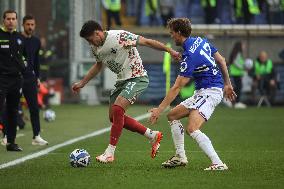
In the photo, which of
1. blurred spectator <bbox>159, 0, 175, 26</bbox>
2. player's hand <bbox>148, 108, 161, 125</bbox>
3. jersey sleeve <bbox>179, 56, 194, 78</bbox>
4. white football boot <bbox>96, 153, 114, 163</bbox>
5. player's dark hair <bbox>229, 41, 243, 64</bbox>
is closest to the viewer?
player's hand <bbox>148, 108, 161, 125</bbox>

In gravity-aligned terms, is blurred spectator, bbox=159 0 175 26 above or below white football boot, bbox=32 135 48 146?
above

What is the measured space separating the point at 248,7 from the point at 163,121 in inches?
499

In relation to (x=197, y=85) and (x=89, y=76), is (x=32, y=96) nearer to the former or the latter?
(x=89, y=76)

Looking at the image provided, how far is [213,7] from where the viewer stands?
1380 inches

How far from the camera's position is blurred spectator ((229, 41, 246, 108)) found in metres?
31.8

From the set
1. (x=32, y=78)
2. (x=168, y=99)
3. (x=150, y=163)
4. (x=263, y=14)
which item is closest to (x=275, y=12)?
(x=263, y=14)

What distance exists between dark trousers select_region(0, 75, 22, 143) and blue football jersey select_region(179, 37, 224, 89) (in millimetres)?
3750

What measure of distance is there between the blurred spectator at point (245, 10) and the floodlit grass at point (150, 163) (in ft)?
43.2

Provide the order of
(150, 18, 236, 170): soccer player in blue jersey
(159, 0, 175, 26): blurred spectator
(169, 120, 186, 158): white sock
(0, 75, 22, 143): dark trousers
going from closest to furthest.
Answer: (150, 18, 236, 170): soccer player in blue jersey < (169, 120, 186, 158): white sock < (0, 75, 22, 143): dark trousers < (159, 0, 175, 26): blurred spectator

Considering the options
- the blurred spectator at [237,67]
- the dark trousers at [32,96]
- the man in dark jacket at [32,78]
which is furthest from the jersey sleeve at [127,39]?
the blurred spectator at [237,67]

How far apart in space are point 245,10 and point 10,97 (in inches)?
824

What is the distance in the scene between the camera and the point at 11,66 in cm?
1510

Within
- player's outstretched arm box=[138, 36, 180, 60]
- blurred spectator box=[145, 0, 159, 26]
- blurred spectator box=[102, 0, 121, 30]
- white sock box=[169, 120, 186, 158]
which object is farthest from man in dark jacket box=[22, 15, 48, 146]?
blurred spectator box=[145, 0, 159, 26]

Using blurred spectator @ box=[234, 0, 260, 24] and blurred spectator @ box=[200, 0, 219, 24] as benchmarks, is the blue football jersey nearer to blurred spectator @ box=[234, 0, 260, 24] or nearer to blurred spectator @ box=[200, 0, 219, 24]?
blurred spectator @ box=[200, 0, 219, 24]
